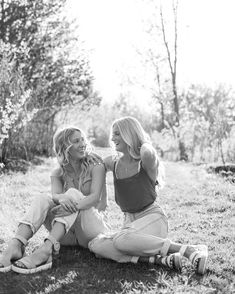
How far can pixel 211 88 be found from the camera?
26766 millimetres

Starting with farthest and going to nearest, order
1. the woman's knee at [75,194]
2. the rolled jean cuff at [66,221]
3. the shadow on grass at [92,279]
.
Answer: the woman's knee at [75,194] → the rolled jean cuff at [66,221] → the shadow on grass at [92,279]

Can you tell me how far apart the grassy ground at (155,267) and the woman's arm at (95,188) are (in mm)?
421

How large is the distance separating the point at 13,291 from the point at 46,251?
0.44 m

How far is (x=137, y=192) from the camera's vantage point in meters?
3.49

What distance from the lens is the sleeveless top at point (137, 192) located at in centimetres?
348

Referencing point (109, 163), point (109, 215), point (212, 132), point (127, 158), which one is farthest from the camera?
point (212, 132)

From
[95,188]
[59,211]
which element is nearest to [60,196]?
[59,211]

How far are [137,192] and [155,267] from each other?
0.59 meters

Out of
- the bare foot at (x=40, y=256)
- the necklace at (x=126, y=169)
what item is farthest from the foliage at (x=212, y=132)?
the bare foot at (x=40, y=256)

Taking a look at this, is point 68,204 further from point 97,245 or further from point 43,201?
point 97,245

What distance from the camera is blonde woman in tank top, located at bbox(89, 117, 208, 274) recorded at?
3182 millimetres

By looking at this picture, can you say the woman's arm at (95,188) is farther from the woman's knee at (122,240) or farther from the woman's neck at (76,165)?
the woman's knee at (122,240)

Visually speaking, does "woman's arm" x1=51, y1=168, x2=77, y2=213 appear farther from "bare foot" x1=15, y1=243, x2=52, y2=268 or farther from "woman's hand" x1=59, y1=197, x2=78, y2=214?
"bare foot" x1=15, y1=243, x2=52, y2=268

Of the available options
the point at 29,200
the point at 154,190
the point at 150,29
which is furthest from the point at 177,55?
the point at 154,190
